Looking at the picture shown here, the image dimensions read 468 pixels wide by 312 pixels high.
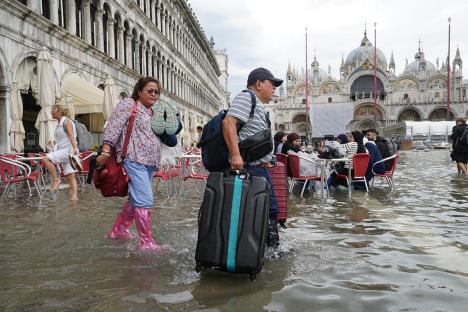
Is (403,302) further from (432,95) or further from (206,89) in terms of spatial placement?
(432,95)

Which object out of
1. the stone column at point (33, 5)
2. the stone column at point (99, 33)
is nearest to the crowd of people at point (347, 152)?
the stone column at point (33, 5)

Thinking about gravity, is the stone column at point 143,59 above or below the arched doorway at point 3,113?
above

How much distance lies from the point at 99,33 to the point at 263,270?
55.3 feet

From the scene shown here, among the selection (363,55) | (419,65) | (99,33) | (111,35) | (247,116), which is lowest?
(247,116)

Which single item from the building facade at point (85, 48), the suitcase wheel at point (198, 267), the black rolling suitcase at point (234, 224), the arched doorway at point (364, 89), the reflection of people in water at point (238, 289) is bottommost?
the reflection of people in water at point (238, 289)

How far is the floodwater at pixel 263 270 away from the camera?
8.66 ft

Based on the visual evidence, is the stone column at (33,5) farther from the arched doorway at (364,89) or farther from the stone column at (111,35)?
the arched doorway at (364,89)

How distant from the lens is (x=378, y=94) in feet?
279

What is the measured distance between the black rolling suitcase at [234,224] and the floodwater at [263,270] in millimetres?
173

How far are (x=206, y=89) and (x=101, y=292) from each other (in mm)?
50473

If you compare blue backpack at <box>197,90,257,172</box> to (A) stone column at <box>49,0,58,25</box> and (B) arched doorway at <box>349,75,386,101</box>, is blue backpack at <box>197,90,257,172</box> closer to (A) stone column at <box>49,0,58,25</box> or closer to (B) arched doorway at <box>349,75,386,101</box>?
(A) stone column at <box>49,0,58,25</box>

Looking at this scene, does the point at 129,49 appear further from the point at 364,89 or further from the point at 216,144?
the point at 364,89

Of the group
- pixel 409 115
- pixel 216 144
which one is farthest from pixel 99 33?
pixel 409 115

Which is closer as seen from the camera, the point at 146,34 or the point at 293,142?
the point at 293,142
